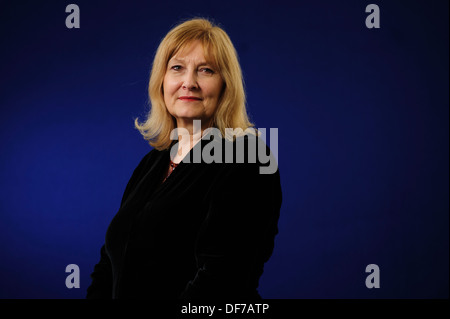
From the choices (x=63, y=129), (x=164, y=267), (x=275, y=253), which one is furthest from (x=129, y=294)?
(x=63, y=129)

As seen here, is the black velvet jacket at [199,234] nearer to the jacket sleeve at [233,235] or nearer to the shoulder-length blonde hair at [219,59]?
the jacket sleeve at [233,235]

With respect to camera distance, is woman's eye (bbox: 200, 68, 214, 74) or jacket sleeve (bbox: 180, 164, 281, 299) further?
woman's eye (bbox: 200, 68, 214, 74)

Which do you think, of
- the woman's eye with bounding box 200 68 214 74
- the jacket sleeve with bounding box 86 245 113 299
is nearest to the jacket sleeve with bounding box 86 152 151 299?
the jacket sleeve with bounding box 86 245 113 299

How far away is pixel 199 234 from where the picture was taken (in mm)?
929

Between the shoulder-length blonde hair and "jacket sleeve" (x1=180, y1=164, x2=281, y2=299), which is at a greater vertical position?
the shoulder-length blonde hair

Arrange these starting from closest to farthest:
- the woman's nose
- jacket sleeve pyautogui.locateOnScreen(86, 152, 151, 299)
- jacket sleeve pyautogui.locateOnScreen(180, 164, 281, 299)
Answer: jacket sleeve pyautogui.locateOnScreen(180, 164, 281, 299) → the woman's nose → jacket sleeve pyautogui.locateOnScreen(86, 152, 151, 299)

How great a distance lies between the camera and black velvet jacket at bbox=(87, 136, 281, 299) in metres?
0.90

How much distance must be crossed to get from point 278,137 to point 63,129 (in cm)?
159

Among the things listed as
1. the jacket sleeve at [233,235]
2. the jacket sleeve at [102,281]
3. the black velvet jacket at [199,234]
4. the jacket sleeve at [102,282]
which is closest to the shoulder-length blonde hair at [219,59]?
the black velvet jacket at [199,234]

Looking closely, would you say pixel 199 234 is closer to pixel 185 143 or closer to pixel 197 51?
pixel 185 143

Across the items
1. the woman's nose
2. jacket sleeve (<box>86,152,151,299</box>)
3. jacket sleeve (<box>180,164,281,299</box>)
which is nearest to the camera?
jacket sleeve (<box>180,164,281,299</box>)

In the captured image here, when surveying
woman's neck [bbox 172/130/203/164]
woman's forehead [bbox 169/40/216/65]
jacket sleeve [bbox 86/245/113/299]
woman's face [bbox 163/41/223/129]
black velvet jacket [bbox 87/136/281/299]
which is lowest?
jacket sleeve [bbox 86/245/113/299]

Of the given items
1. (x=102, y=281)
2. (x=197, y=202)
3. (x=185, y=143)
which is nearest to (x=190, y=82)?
(x=185, y=143)

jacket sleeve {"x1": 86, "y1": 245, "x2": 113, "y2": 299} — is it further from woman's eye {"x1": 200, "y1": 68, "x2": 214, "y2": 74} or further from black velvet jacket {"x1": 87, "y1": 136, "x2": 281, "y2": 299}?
woman's eye {"x1": 200, "y1": 68, "x2": 214, "y2": 74}
